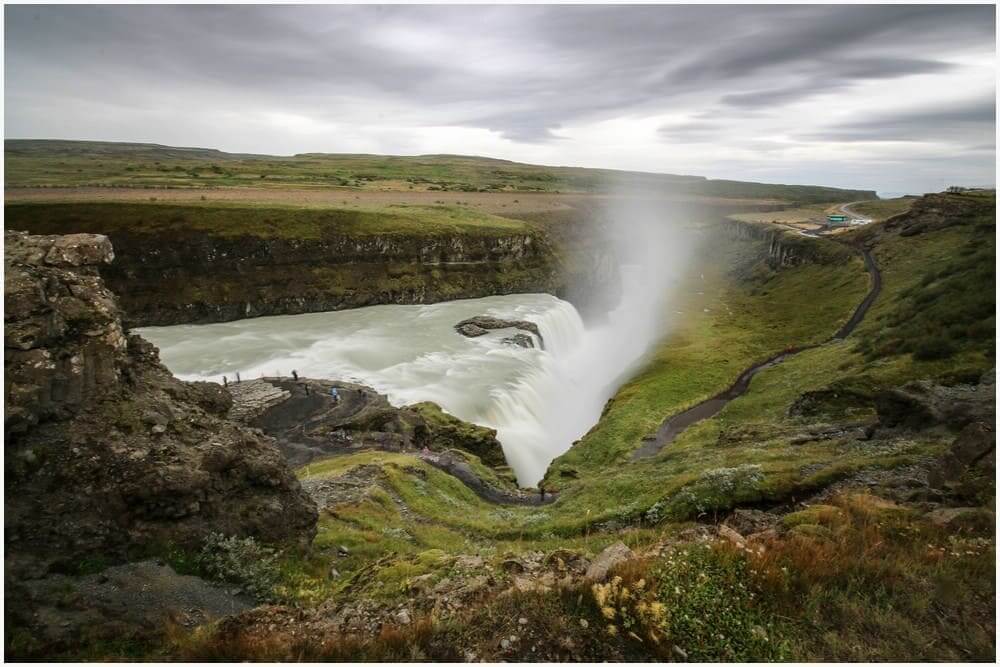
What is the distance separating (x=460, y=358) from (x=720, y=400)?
1066 inches

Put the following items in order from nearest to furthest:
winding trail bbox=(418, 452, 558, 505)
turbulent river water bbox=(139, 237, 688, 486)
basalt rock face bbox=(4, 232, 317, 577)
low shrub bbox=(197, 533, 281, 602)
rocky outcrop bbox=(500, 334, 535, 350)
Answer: basalt rock face bbox=(4, 232, 317, 577) → low shrub bbox=(197, 533, 281, 602) → winding trail bbox=(418, 452, 558, 505) → turbulent river water bbox=(139, 237, 688, 486) → rocky outcrop bbox=(500, 334, 535, 350)

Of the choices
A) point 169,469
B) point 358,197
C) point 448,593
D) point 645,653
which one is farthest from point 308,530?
point 358,197

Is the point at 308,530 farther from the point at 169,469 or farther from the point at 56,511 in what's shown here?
the point at 56,511

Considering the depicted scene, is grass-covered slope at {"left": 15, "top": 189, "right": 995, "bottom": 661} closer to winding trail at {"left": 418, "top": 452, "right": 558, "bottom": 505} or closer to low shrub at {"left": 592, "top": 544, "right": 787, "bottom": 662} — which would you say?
low shrub at {"left": 592, "top": 544, "right": 787, "bottom": 662}

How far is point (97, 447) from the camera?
11766mm

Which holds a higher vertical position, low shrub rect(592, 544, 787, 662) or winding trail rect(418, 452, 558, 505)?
low shrub rect(592, 544, 787, 662)

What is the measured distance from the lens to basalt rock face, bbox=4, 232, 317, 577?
35.4 feet

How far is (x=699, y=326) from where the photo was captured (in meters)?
77.9

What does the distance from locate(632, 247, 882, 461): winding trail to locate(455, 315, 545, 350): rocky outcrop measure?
75.8 feet

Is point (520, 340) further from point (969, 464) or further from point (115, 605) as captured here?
point (115, 605)

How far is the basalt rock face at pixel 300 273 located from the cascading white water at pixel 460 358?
2.81 meters

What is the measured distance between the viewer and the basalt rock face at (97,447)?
10.8m

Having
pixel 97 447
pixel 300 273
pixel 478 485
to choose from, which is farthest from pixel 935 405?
pixel 300 273

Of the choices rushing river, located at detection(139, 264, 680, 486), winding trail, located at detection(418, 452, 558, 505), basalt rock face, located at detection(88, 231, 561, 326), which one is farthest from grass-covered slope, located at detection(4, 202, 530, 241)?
winding trail, located at detection(418, 452, 558, 505)
